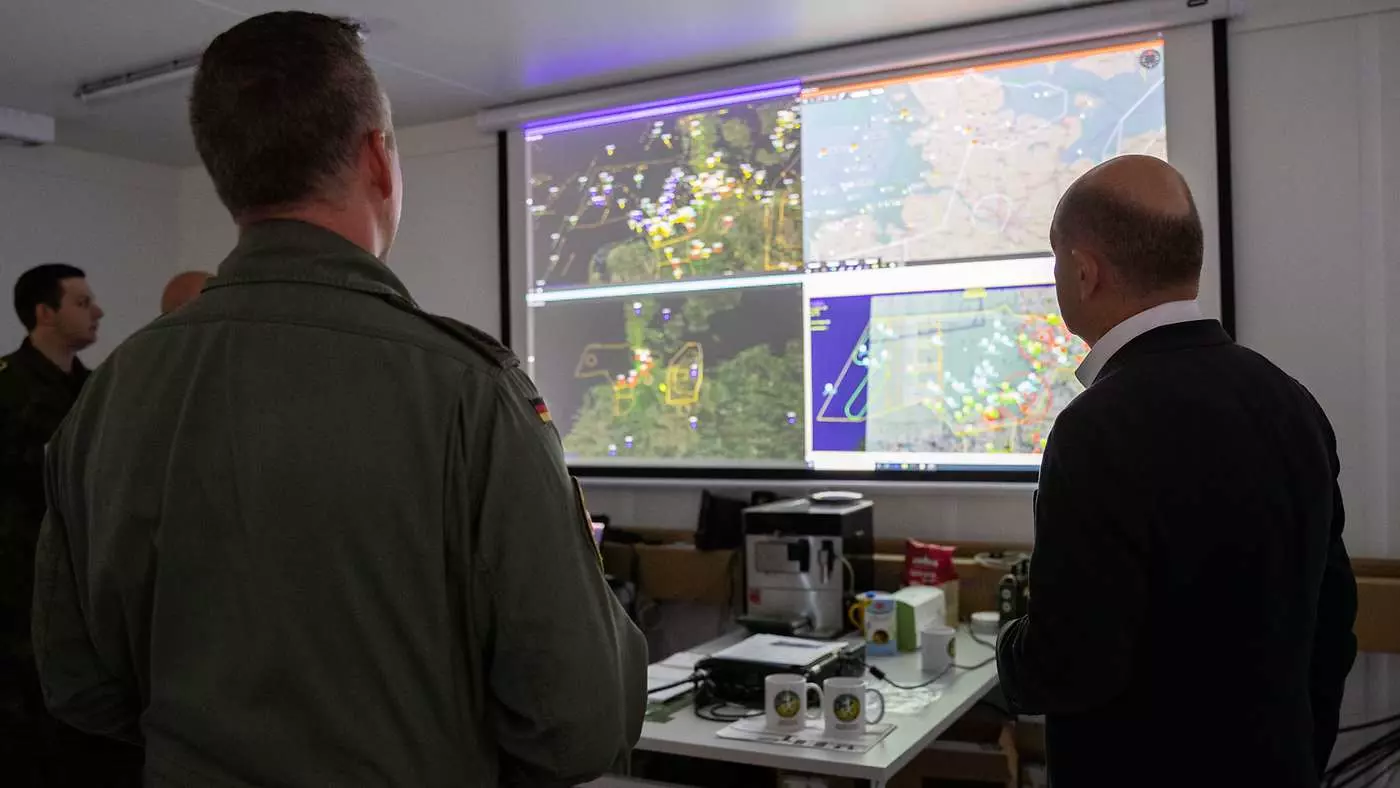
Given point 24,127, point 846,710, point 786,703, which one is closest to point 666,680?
point 786,703

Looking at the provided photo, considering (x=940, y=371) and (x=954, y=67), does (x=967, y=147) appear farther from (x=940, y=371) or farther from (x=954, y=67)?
(x=940, y=371)

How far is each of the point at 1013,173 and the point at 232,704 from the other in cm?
313

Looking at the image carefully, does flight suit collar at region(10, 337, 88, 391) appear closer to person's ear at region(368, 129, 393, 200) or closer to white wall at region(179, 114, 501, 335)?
white wall at region(179, 114, 501, 335)

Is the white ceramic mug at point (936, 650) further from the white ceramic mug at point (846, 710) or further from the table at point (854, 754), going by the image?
the white ceramic mug at point (846, 710)

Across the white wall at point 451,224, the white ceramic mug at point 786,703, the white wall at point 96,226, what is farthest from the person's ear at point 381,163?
the white wall at point 96,226

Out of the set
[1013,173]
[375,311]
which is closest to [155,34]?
[1013,173]

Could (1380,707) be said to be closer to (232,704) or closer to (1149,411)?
(1149,411)

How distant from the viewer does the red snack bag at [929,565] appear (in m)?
3.39

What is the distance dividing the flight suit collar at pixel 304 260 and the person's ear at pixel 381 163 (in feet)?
0.23

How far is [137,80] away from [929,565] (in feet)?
10.7

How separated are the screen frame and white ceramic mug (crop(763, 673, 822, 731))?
1.53 metres

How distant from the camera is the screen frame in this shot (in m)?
3.31

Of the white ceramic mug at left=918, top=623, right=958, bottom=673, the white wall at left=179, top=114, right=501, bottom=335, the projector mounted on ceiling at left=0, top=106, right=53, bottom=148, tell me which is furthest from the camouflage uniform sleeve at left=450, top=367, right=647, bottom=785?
the projector mounted on ceiling at left=0, top=106, right=53, bottom=148

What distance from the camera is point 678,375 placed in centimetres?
417
